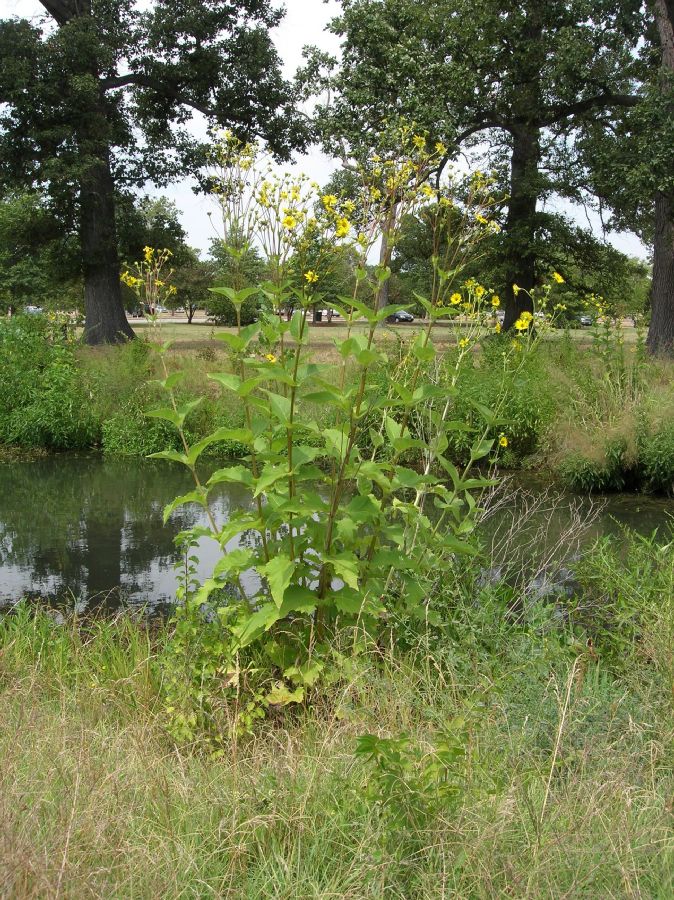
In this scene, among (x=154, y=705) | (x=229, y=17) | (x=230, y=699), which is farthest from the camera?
(x=229, y=17)

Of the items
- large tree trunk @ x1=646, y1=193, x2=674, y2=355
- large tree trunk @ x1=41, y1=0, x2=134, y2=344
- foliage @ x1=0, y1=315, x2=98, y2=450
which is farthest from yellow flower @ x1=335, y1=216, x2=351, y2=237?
large tree trunk @ x1=41, y1=0, x2=134, y2=344

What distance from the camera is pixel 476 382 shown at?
29.5 feet

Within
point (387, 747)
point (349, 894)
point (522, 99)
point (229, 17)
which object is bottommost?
point (349, 894)

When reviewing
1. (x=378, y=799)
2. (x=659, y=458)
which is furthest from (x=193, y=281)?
(x=378, y=799)

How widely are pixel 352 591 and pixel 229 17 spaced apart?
57.1ft

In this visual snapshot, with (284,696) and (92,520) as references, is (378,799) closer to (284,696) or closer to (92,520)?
(284,696)

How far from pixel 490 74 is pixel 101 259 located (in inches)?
360

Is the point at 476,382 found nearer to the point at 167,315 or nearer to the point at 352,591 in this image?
the point at 352,591

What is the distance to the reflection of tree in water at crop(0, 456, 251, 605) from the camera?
5.50 m

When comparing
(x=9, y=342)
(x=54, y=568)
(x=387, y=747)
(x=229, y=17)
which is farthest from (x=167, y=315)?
(x=387, y=747)

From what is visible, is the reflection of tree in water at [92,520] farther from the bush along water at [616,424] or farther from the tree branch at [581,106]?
the tree branch at [581,106]

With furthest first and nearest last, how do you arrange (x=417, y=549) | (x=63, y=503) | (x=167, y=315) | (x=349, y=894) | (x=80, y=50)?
(x=167, y=315)
(x=80, y=50)
(x=63, y=503)
(x=417, y=549)
(x=349, y=894)

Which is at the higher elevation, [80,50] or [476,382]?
[80,50]

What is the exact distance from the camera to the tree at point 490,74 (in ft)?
48.9
